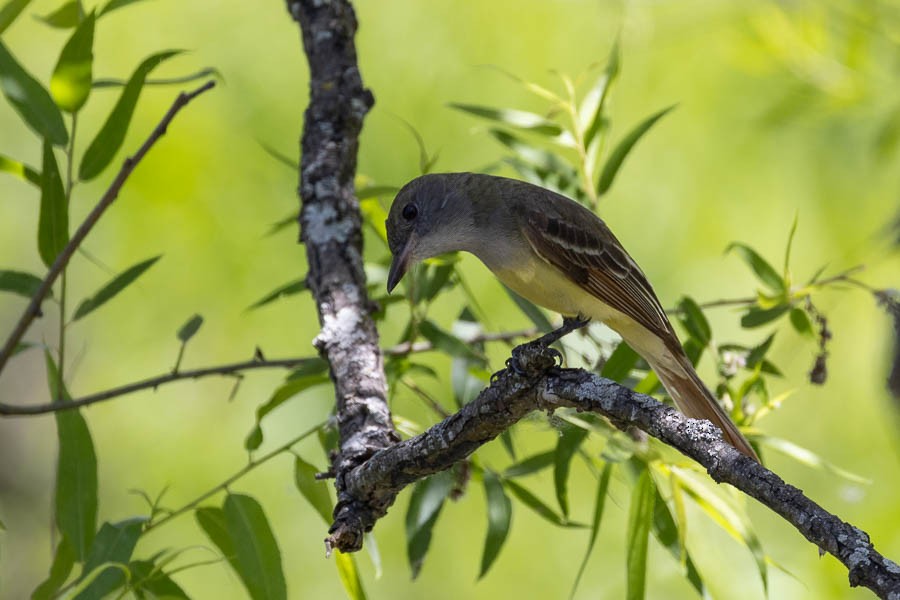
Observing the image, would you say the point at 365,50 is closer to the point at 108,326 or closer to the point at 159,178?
the point at 159,178

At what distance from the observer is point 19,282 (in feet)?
8.27

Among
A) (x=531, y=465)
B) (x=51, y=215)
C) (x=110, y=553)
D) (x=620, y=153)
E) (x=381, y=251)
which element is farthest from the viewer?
(x=381, y=251)

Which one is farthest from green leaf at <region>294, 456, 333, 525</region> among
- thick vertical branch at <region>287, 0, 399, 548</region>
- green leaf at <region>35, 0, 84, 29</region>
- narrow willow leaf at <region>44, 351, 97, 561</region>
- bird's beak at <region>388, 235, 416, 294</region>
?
green leaf at <region>35, 0, 84, 29</region>

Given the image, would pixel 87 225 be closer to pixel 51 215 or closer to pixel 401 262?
pixel 51 215

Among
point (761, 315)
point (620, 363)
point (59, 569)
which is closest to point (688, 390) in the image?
point (620, 363)

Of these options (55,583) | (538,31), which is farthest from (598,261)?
(538,31)

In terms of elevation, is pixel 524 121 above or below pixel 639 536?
above

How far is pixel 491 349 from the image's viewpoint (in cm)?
363

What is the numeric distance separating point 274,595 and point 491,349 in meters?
1.70

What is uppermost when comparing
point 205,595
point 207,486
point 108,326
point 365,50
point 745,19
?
point 365,50

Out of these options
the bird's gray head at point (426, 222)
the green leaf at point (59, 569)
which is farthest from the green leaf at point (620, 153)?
the green leaf at point (59, 569)

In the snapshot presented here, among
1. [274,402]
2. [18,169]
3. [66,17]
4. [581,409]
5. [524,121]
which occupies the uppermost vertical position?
[66,17]

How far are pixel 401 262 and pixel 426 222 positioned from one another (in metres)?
0.14

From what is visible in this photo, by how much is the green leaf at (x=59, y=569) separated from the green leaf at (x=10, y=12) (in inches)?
46.1
